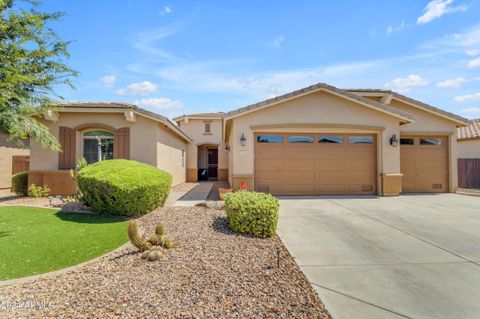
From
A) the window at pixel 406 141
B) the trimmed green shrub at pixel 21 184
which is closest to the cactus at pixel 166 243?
the trimmed green shrub at pixel 21 184

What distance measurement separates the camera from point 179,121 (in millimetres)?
21609

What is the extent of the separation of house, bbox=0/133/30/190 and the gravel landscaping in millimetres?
14698

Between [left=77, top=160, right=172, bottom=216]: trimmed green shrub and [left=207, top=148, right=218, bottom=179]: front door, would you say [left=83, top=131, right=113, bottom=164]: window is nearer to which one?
[left=77, top=160, right=172, bottom=216]: trimmed green shrub

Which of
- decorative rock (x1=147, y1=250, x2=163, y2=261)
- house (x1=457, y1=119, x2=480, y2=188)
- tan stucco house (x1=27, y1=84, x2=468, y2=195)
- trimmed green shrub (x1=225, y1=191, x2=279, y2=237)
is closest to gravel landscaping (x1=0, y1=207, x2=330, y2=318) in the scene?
decorative rock (x1=147, y1=250, x2=163, y2=261)

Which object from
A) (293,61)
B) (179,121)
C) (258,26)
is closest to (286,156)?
(293,61)

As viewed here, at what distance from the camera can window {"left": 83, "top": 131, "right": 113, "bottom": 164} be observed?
11344 mm

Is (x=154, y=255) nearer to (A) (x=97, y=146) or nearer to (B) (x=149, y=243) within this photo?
(B) (x=149, y=243)

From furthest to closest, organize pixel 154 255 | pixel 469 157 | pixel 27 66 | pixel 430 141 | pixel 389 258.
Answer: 1. pixel 469 157
2. pixel 430 141
3. pixel 27 66
4. pixel 389 258
5. pixel 154 255

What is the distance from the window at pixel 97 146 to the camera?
11344mm

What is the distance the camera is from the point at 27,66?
20.4 ft

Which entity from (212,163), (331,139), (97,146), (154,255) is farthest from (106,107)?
(212,163)

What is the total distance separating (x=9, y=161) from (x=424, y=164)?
23.5 m

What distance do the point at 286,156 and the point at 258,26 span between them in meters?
5.60

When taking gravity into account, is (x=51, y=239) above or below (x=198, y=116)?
below
